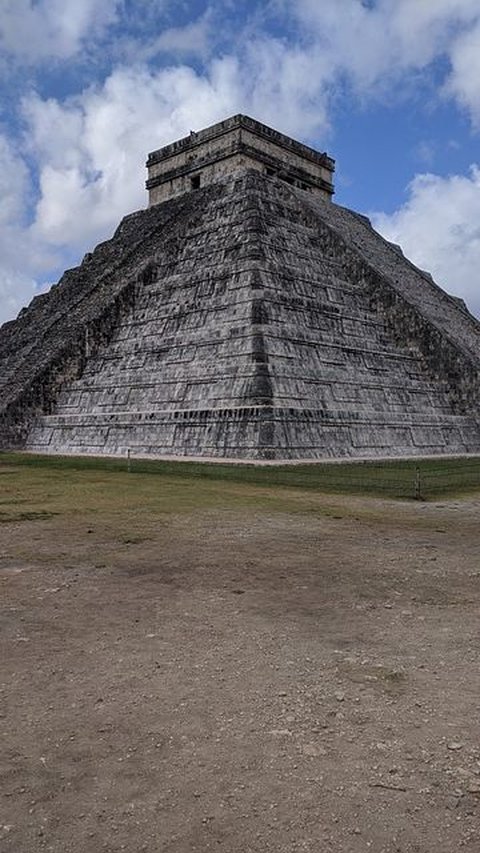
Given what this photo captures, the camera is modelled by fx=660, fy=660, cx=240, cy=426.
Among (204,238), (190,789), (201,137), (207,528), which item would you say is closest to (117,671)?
(190,789)

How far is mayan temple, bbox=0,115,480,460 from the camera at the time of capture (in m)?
20.3

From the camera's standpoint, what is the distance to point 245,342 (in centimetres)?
2097

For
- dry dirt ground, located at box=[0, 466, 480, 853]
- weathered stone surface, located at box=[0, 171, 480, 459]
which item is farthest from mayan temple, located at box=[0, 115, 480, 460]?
dry dirt ground, located at box=[0, 466, 480, 853]

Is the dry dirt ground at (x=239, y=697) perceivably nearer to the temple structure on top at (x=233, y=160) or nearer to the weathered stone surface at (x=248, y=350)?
the weathered stone surface at (x=248, y=350)

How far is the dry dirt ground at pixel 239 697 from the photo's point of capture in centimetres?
278

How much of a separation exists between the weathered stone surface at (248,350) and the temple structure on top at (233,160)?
2.18 metres

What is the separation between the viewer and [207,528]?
9.04m

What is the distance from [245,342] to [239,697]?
17626mm

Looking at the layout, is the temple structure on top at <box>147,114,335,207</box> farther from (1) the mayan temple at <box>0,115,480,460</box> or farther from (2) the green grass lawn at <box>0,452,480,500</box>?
(2) the green grass lawn at <box>0,452,480,500</box>

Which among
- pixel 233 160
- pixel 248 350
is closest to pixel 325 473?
pixel 248 350

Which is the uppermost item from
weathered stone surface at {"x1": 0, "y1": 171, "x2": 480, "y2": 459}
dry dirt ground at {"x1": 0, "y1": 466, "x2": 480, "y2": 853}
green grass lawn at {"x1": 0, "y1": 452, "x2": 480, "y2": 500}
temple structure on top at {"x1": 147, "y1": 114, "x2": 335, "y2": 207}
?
temple structure on top at {"x1": 147, "y1": 114, "x2": 335, "y2": 207}

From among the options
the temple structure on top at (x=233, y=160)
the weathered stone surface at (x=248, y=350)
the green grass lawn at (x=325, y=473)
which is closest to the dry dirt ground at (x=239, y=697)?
the green grass lawn at (x=325, y=473)

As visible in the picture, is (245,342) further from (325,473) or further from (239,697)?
(239,697)

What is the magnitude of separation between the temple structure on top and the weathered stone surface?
85.8 inches
